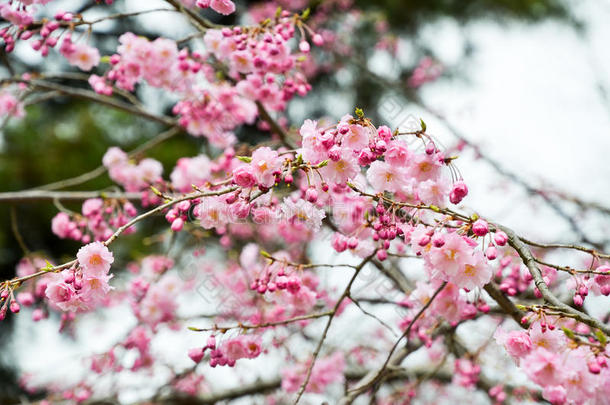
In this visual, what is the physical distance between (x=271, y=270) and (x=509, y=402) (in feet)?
5.28

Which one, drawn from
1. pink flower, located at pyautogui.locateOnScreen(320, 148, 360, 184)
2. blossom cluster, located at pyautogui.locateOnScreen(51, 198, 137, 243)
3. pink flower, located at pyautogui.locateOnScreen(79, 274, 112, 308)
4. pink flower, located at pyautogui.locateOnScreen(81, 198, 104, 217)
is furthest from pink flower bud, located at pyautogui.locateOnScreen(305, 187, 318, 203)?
pink flower, located at pyautogui.locateOnScreen(81, 198, 104, 217)

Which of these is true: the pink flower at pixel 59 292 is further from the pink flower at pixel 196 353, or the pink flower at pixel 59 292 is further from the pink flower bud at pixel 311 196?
the pink flower bud at pixel 311 196

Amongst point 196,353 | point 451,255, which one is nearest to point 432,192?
point 451,255

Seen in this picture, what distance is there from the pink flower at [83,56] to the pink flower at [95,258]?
1398mm

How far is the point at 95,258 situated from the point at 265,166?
504 millimetres

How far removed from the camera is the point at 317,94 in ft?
19.0

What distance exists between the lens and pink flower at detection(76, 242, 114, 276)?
4.18 feet

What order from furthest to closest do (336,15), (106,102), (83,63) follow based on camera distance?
(336,15)
(106,102)
(83,63)

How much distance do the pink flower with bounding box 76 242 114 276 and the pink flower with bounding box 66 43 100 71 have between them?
4.59ft

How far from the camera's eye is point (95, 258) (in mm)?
1284

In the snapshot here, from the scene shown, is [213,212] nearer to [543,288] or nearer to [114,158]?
[543,288]

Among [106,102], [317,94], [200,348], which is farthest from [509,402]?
[317,94]

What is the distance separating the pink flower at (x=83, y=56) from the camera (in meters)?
2.32

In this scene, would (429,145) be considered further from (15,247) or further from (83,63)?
(15,247)
